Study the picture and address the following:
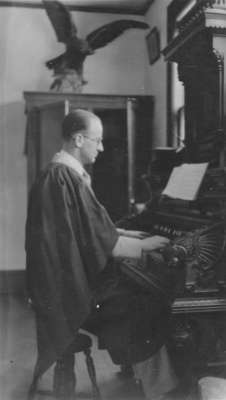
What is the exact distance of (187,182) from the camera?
2672 mm

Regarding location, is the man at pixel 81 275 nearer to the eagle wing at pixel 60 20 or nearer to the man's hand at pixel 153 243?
the man's hand at pixel 153 243

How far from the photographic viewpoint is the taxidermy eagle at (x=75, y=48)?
5.59 m

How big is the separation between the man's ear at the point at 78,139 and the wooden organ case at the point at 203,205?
67 cm

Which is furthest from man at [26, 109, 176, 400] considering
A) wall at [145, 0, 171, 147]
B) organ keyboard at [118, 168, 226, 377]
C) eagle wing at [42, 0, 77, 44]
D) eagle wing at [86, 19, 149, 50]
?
eagle wing at [86, 19, 149, 50]

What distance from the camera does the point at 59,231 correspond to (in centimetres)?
229

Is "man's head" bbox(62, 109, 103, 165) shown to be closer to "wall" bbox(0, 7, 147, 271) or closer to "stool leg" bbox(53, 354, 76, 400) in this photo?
"stool leg" bbox(53, 354, 76, 400)

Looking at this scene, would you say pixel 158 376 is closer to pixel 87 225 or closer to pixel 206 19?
pixel 87 225

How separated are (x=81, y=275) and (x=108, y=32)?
13.8ft

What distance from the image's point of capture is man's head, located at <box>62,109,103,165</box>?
8.09ft

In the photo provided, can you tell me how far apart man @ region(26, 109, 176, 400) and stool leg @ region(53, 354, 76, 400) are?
1 cm

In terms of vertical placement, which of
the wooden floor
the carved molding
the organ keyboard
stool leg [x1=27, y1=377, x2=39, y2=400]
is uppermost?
the carved molding

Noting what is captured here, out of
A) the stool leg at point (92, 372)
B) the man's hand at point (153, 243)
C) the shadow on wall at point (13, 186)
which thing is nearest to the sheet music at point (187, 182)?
the man's hand at point (153, 243)

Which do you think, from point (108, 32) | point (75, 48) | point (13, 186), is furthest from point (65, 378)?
point (108, 32)

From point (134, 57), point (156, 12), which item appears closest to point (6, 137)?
point (134, 57)
